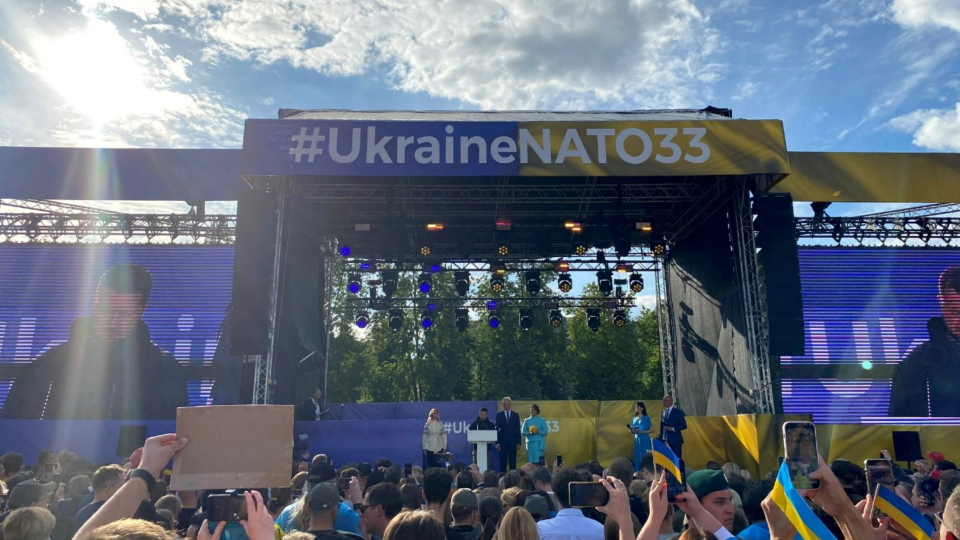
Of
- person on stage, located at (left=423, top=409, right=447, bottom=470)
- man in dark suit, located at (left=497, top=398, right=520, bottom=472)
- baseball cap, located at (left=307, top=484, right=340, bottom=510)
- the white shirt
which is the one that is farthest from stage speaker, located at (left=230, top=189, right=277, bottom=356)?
the white shirt

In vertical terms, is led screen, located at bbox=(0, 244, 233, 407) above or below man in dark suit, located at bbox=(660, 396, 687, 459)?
above

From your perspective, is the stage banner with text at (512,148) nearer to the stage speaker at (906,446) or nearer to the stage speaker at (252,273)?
the stage speaker at (252,273)

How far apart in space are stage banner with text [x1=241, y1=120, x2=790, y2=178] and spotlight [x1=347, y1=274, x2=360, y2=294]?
18.7ft

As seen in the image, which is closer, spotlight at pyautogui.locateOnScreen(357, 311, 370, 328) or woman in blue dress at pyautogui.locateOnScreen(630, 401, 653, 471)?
woman in blue dress at pyautogui.locateOnScreen(630, 401, 653, 471)

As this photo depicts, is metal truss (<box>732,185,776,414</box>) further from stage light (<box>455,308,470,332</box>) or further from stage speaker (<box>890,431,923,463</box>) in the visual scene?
stage light (<box>455,308,470,332</box>)

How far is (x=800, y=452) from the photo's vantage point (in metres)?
2.04

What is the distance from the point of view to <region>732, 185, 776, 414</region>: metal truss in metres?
12.3

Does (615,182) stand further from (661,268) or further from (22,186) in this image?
(22,186)

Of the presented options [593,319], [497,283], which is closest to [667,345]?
[593,319]

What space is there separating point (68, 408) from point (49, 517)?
14284 mm

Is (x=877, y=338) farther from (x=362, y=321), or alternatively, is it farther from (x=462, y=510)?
(x=462, y=510)

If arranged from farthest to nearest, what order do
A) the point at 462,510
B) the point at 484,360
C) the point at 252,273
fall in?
1. the point at 484,360
2. the point at 252,273
3. the point at 462,510

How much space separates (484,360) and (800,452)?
124 ft

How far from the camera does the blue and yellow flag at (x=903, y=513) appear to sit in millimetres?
2201
